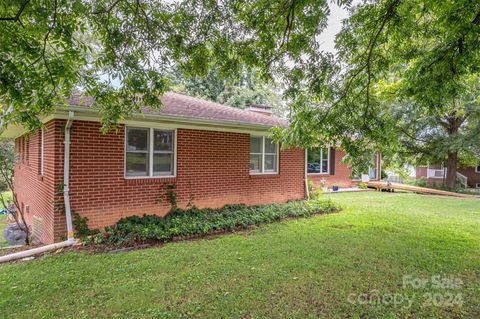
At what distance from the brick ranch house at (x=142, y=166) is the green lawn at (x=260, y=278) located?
1.61m

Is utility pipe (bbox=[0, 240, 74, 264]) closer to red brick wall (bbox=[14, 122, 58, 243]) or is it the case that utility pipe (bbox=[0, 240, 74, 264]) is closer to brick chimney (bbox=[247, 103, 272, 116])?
red brick wall (bbox=[14, 122, 58, 243])

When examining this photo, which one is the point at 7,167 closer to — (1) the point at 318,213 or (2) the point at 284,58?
(2) the point at 284,58

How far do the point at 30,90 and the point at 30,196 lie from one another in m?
6.53

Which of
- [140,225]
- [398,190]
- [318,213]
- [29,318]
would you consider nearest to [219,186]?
[140,225]

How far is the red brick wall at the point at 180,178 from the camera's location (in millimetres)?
6211

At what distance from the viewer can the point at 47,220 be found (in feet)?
20.8

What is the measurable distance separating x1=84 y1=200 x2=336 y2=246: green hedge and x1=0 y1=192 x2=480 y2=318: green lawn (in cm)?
51

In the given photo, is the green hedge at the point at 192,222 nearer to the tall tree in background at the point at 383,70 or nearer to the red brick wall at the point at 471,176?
the tall tree in background at the point at 383,70

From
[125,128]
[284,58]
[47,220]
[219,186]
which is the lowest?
[47,220]

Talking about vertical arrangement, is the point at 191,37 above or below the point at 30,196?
above

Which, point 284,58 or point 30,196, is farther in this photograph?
point 30,196

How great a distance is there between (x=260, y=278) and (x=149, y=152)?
4437mm

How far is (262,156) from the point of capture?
9438 millimetres

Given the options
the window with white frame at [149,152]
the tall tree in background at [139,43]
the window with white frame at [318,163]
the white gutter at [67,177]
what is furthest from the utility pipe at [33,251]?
the window with white frame at [318,163]
